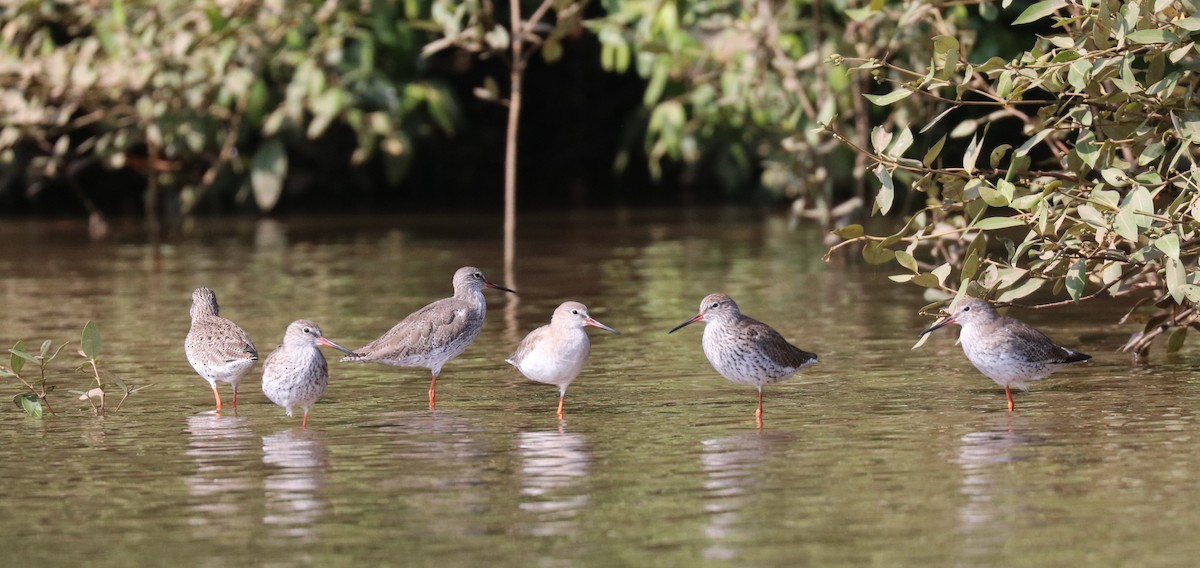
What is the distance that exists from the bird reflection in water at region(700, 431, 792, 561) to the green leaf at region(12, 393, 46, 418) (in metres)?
3.52

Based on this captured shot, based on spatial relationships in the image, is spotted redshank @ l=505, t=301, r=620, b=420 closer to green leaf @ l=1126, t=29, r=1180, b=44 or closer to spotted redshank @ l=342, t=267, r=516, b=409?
spotted redshank @ l=342, t=267, r=516, b=409

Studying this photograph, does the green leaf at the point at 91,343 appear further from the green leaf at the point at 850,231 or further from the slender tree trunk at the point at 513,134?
the slender tree trunk at the point at 513,134

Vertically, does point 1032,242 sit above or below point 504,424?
above

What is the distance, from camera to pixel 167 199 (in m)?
26.2

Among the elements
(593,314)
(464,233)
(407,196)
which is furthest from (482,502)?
(407,196)

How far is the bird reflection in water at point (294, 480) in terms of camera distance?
25.0 feet

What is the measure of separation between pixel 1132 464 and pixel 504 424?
3.22 meters

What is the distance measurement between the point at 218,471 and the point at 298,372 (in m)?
1.38

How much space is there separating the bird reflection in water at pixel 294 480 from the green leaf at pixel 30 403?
131cm

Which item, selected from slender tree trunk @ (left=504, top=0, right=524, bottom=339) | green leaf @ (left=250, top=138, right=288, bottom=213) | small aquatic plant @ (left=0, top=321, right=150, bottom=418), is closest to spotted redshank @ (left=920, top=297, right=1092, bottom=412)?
small aquatic plant @ (left=0, top=321, right=150, bottom=418)

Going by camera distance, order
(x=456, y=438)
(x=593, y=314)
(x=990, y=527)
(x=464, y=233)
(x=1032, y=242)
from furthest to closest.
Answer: (x=464, y=233) < (x=593, y=314) < (x=1032, y=242) < (x=456, y=438) < (x=990, y=527)

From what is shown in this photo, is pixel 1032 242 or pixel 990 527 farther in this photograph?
pixel 1032 242

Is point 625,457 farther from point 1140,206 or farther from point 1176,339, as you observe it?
point 1176,339

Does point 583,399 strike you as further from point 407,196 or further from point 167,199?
point 407,196
